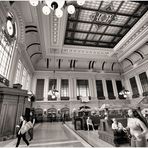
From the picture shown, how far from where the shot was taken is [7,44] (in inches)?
261

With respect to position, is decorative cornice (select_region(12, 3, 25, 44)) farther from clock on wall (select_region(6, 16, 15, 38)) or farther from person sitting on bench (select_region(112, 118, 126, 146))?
person sitting on bench (select_region(112, 118, 126, 146))

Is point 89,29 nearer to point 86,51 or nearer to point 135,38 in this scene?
point 86,51

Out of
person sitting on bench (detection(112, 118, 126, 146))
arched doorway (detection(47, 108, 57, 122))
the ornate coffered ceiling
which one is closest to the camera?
person sitting on bench (detection(112, 118, 126, 146))

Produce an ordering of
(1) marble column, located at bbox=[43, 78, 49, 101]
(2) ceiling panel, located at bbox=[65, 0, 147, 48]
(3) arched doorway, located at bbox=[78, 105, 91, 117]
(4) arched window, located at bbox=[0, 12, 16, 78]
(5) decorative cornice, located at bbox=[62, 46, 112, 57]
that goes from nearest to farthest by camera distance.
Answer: (4) arched window, located at bbox=[0, 12, 16, 78] → (2) ceiling panel, located at bbox=[65, 0, 147, 48] → (3) arched doorway, located at bbox=[78, 105, 91, 117] → (5) decorative cornice, located at bbox=[62, 46, 112, 57] → (1) marble column, located at bbox=[43, 78, 49, 101]

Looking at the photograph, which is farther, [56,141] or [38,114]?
[38,114]

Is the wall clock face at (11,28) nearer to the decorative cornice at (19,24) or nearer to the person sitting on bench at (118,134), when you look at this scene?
the decorative cornice at (19,24)

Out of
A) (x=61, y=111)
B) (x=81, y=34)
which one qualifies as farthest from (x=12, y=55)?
(x=61, y=111)

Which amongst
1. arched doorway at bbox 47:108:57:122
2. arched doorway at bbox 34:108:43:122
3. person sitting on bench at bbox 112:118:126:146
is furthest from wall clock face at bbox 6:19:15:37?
arched doorway at bbox 47:108:57:122

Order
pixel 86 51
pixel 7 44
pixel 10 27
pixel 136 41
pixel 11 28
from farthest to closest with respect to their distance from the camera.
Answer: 1. pixel 86 51
2. pixel 136 41
3. pixel 11 28
4. pixel 10 27
5. pixel 7 44

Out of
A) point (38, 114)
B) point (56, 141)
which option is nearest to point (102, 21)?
point (56, 141)

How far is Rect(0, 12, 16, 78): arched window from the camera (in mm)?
6059

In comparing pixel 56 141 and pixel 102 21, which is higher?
pixel 102 21

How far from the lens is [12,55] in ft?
24.3

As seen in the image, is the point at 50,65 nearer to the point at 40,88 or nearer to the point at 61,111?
the point at 40,88
